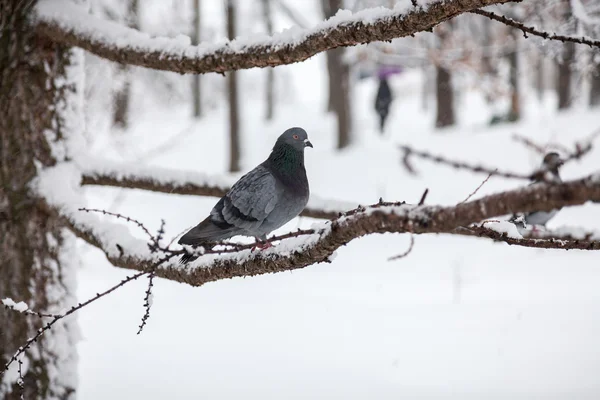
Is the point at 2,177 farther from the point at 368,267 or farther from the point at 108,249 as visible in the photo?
the point at 368,267

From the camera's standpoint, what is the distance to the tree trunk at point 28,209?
3594 millimetres

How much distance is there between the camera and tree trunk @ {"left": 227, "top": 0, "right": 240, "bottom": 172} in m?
11.2

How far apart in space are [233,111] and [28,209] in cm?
813

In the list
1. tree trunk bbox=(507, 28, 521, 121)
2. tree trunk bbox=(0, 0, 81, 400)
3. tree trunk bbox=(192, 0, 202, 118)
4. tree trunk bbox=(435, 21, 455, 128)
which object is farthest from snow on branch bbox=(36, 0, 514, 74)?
tree trunk bbox=(192, 0, 202, 118)

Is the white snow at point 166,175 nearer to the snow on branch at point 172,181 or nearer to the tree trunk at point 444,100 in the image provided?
the snow on branch at point 172,181

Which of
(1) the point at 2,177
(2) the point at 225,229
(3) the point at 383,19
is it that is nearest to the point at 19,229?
(1) the point at 2,177

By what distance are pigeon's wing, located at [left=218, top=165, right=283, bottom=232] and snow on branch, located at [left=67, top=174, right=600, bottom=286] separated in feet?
0.89

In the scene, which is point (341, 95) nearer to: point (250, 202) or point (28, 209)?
point (28, 209)

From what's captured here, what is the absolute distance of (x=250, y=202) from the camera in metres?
2.80

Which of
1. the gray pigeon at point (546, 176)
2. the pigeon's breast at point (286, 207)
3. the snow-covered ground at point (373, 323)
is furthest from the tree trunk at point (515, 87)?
the pigeon's breast at point (286, 207)

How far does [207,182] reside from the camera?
3.65m

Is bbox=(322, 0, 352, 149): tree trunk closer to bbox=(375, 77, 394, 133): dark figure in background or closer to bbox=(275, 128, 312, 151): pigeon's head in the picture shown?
bbox=(375, 77, 394, 133): dark figure in background

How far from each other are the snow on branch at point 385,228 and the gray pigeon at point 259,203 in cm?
18

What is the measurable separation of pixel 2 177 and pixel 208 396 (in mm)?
2232
